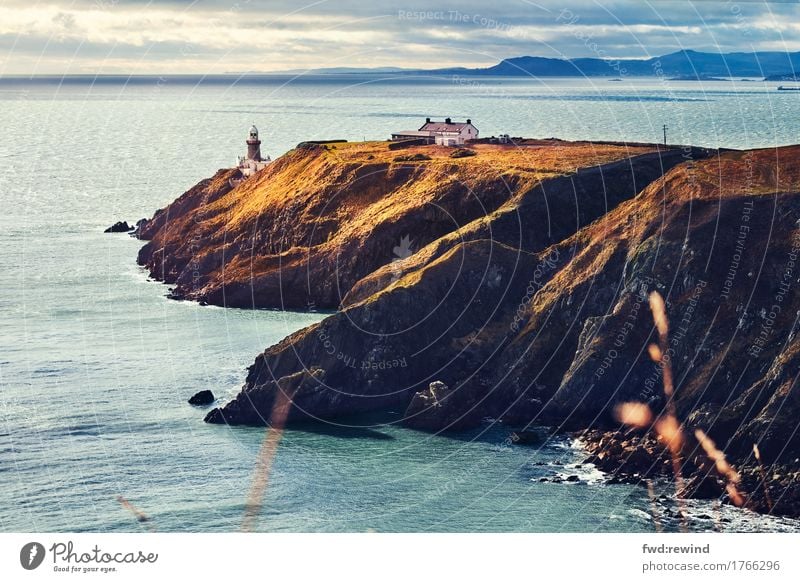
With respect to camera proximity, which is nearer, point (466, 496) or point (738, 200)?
point (466, 496)

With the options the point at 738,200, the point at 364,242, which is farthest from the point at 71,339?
the point at 738,200

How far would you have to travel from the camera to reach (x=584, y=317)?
116125mm

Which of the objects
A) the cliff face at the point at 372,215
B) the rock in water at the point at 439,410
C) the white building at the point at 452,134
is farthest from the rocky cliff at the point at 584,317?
the white building at the point at 452,134

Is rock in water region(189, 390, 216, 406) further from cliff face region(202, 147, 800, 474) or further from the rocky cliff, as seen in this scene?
cliff face region(202, 147, 800, 474)

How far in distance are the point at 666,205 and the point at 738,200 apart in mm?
6606

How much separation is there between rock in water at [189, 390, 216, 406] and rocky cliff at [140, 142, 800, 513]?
3.71 meters

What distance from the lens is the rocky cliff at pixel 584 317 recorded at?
104m

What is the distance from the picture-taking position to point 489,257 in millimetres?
125125

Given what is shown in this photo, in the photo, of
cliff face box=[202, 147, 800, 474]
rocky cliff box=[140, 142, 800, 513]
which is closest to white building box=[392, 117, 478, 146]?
rocky cliff box=[140, 142, 800, 513]

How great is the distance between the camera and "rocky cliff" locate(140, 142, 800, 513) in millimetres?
104188

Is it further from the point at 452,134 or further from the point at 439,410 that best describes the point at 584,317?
the point at 452,134

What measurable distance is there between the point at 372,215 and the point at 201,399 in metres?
51.0

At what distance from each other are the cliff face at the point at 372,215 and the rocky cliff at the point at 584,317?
0.58m
